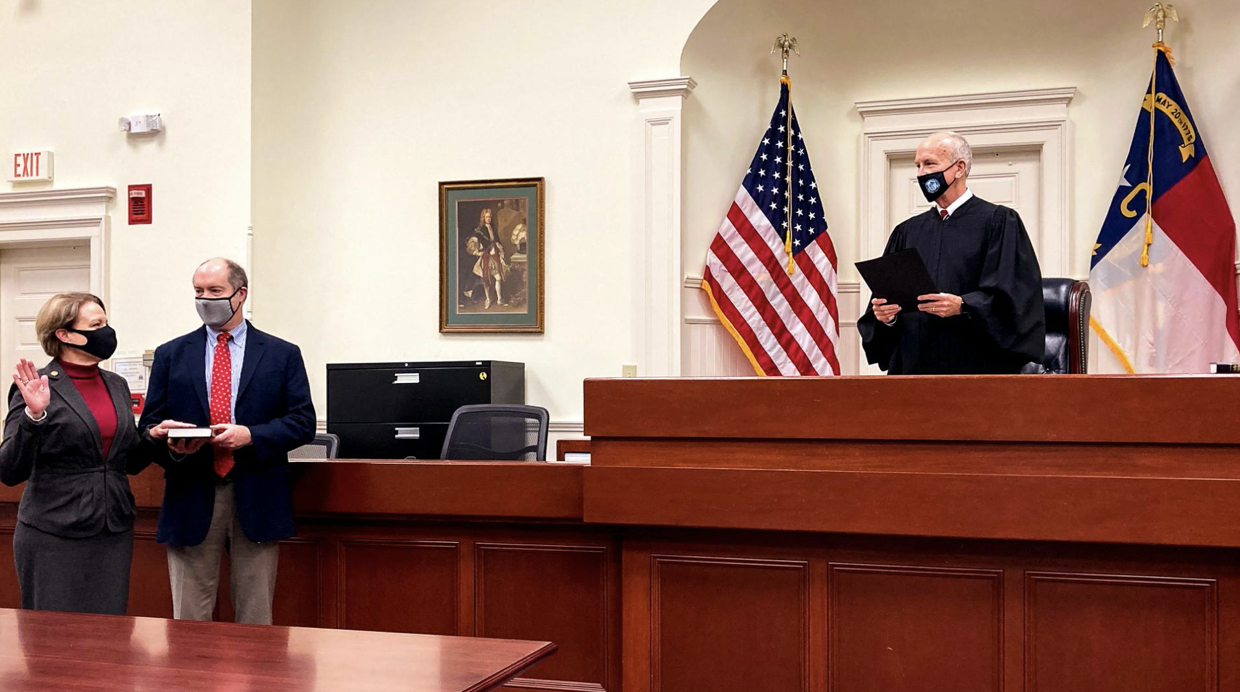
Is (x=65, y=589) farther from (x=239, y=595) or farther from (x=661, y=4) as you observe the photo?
(x=661, y=4)

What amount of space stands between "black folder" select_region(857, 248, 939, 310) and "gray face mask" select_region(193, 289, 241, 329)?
77.7 inches

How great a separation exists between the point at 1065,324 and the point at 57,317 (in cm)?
353

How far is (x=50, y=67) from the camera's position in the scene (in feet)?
25.0

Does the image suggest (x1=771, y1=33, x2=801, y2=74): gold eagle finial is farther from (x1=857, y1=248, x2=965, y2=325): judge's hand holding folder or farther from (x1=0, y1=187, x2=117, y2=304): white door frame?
(x1=0, y1=187, x2=117, y2=304): white door frame

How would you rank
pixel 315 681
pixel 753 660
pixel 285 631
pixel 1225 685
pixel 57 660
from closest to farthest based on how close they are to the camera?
1. pixel 315 681
2. pixel 57 660
3. pixel 285 631
4. pixel 1225 685
5. pixel 753 660

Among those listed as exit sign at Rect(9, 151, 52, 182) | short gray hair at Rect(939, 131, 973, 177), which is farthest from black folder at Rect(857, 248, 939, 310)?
exit sign at Rect(9, 151, 52, 182)

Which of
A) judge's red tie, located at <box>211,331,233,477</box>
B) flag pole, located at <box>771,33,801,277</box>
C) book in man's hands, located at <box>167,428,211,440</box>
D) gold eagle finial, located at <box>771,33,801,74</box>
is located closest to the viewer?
book in man's hands, located at <box>167,428,211,440</box>

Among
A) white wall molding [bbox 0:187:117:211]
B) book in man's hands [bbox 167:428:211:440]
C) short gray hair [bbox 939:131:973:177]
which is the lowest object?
book in man's hands [bbox 167:428:211:440]

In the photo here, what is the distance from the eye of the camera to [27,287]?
801 centimetres

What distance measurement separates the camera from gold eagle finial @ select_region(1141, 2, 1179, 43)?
21.4ft

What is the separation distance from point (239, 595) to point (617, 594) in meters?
1.19

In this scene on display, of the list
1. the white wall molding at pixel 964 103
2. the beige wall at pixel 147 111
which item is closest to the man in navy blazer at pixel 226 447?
the beige wall at pixel 147 111

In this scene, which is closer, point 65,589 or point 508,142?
point 65,589

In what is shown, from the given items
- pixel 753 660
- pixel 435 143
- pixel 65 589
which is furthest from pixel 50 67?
pixel 753 660
